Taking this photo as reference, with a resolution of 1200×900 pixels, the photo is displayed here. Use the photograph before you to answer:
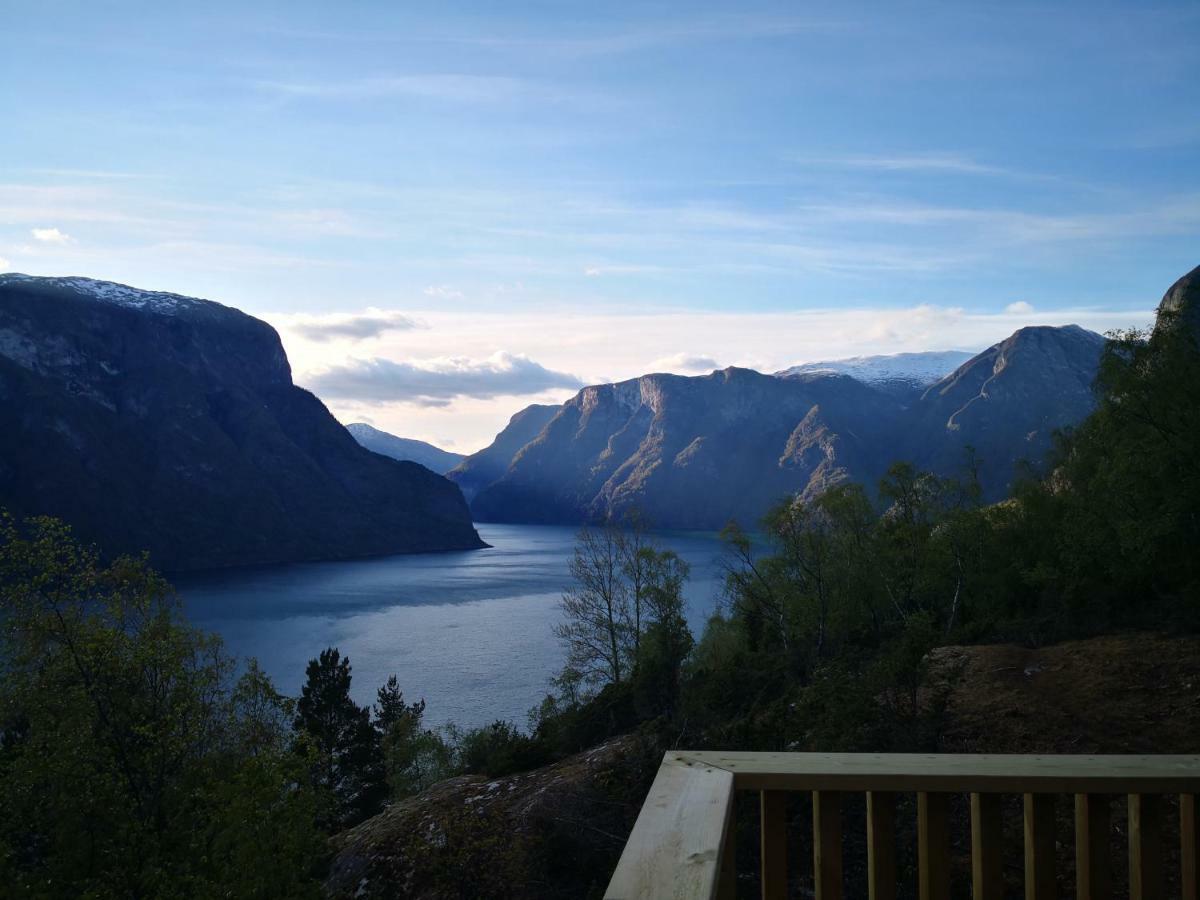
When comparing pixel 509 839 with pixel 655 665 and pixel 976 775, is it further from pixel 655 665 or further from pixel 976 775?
pixel 976 775

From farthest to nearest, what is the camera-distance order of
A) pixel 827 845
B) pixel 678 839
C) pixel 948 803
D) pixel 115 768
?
pixel 115 768
pixel 827 845
pixel 948 803
pixel 678 839

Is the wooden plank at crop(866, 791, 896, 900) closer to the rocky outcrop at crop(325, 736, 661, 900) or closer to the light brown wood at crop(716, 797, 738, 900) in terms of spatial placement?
the light brown wood at crop(716, 797, 738, 900)

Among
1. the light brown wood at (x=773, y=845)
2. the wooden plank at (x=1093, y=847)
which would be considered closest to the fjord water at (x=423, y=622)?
the light brown wood at (x=773, y=845)

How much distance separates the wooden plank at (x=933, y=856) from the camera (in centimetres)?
218

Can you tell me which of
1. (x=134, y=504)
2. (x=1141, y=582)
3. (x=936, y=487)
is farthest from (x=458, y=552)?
(x=1141, y=582)

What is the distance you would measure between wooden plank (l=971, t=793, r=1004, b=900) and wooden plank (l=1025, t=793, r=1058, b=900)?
0.25ft

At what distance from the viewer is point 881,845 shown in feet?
7.15

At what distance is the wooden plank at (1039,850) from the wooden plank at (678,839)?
0.81 meters

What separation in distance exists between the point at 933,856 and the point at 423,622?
2661 inches

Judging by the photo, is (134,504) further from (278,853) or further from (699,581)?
(278,853)

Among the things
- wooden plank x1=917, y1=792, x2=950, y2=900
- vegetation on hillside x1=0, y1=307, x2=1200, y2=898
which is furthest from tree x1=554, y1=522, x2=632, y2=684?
wooden plank x1=917, y1=792, x2=950, y2=900

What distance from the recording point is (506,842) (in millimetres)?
10344

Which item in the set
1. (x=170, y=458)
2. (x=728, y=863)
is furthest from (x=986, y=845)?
(x=170, y=458)

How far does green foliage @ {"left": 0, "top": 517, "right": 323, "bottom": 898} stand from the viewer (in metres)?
9.43
